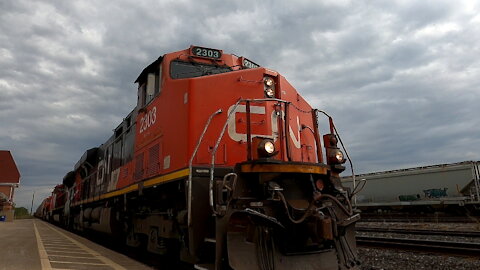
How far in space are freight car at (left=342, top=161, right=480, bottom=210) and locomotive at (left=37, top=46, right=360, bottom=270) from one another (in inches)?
575

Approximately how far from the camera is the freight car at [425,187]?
19141 mm

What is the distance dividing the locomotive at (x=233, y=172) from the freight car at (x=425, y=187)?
48.0 ft

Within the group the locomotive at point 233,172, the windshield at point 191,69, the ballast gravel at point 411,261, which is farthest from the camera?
the ballast gravel at point 411,261

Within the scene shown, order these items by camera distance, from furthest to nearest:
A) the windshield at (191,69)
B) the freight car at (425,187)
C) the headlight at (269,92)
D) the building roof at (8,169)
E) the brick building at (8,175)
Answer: the building roof at (8,169) < the brick building at (8,175) < the freight car at (425,187) < the windshield at (191,69) < the headlight at (269,92)

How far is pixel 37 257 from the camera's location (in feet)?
20.5

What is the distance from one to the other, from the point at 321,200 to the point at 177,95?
2.57m

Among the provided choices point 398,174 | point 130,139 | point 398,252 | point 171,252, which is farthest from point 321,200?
point 398,174

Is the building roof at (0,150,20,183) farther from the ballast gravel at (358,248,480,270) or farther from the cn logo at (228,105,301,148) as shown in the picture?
the cn logo at (228,105,301,148)

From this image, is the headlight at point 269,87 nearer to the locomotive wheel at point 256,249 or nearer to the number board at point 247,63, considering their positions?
the number board at point 247,63

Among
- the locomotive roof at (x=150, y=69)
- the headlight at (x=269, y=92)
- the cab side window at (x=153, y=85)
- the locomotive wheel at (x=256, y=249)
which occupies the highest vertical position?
the locomotive roof at (x=150, y=69)

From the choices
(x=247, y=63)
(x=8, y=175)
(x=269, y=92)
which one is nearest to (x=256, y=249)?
(x=269, y=92)

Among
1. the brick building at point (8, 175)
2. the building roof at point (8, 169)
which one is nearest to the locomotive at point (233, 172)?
the brick building at point (8, 175)

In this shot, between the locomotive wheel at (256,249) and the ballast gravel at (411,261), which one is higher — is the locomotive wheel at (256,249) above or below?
above

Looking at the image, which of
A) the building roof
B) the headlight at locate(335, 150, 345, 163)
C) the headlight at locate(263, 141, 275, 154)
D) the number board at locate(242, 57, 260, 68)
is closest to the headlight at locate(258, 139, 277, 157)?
the headlight at locate(263, 141, 275, 154)
